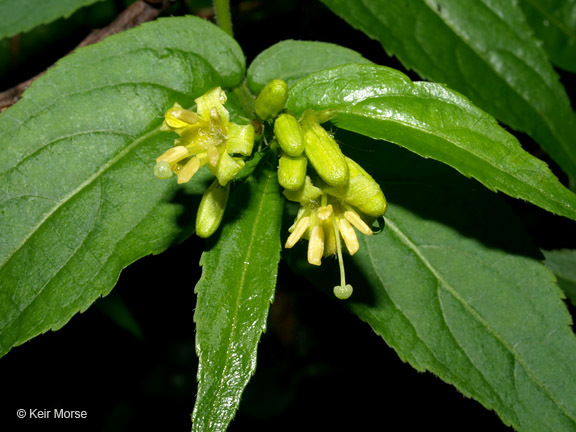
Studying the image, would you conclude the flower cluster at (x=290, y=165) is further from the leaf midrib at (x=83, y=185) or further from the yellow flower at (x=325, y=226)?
the leaf midrib at (x=83, y=185)

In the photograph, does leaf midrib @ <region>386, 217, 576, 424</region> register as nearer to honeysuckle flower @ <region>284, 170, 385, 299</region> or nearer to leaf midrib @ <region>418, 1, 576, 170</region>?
honeysuckle flower @ <region>284, 170, 385, 299</region>

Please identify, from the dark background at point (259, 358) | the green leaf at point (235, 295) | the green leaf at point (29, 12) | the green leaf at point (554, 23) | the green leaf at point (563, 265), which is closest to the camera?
the green leaf at point (235, 295)

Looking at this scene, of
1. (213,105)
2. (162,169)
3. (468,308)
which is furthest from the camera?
(468,308)

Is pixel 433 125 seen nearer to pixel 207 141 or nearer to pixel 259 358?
pixel 207 141

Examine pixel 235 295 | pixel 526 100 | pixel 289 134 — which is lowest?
pixel 235 295

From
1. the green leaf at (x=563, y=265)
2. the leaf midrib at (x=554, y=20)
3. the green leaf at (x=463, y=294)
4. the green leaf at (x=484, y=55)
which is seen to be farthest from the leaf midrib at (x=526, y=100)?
the green leaf at (x=563, y=265)

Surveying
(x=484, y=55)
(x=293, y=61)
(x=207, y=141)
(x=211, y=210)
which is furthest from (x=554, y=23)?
(x=211, y=210)

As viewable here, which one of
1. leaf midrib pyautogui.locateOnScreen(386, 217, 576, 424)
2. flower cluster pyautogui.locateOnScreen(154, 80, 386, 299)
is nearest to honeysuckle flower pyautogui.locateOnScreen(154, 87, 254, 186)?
flower cluster pyautogui.locateOnScreen(154, 80, 386, 299)
